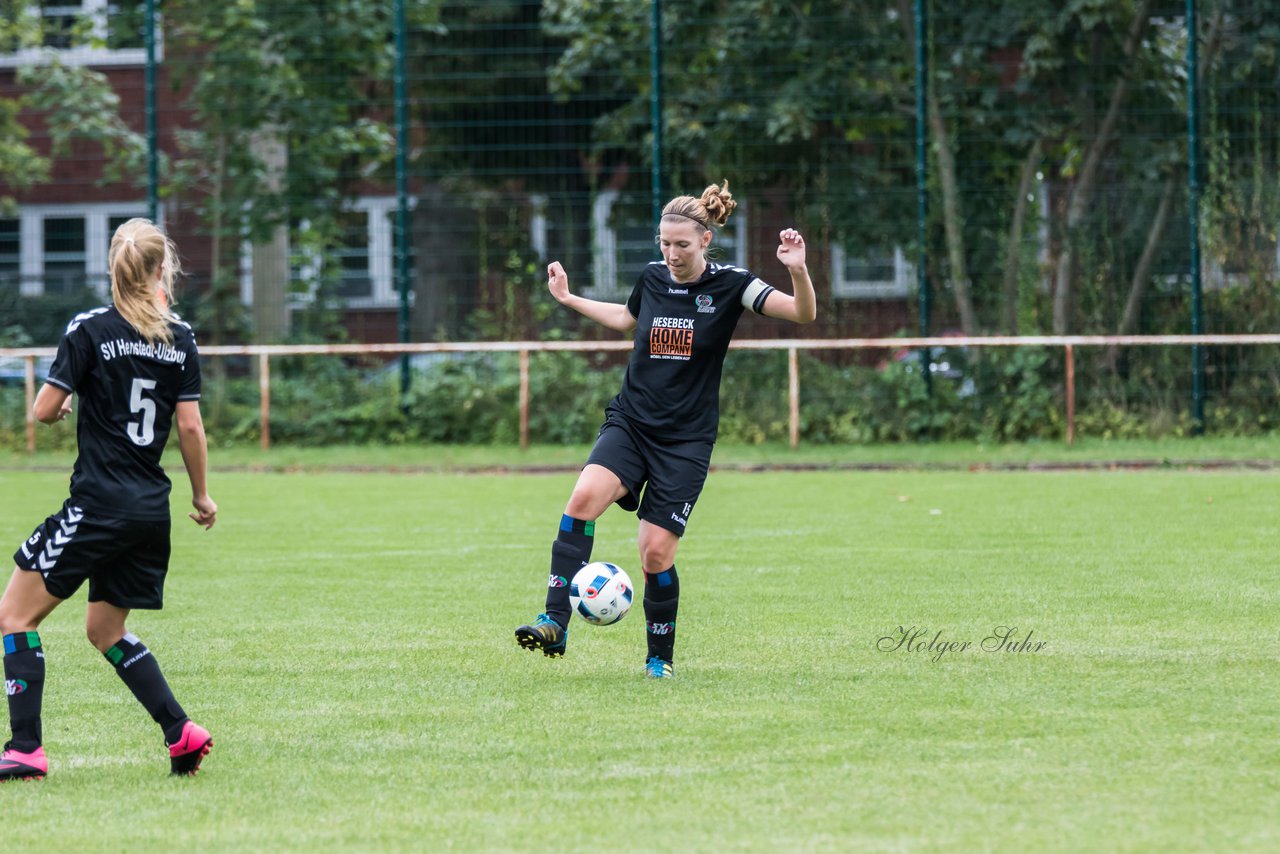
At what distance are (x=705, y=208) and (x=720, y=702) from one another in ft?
6.54

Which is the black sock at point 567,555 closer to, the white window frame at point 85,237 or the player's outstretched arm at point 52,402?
the player's outstretched arm at point 52,402

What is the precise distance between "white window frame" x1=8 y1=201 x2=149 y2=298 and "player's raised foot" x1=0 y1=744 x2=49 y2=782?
1797cm

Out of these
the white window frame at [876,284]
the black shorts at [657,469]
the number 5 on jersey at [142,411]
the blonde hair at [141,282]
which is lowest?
the black shorts at [657,469]

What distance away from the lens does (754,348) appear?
1855 centimetres

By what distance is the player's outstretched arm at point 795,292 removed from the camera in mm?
6488

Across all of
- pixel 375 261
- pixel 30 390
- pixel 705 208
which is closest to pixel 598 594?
pixel 705 208

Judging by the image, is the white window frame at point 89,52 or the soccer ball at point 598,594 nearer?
the soccer ball at point 598,594

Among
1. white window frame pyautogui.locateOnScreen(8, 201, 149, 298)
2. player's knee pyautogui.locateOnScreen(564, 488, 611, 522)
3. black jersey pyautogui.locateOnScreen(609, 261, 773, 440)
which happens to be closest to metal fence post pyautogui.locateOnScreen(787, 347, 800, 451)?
white window frame pyautogui.locateOnScreen(8, 201, 149, 298)

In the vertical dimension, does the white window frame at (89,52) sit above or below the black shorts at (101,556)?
above

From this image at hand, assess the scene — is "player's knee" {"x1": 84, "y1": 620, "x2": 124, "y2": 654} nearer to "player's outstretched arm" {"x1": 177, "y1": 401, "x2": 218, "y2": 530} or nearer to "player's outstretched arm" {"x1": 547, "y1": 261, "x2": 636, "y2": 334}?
"player's outstretched arm" {"x1": 177, "y1": 401, "x2": 218, "y2": 530}

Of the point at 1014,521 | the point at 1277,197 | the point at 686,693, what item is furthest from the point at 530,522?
the point at 1277,197

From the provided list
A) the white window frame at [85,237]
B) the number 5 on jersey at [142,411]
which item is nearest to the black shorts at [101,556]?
the number 5 on jersey at [142,411]

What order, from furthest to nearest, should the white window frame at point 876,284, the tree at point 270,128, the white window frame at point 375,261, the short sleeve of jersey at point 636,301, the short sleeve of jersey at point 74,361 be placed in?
the tree at point 270,128
the white window frame at point 375,261
the white window frame at point 876,284
the short sleeve of jersey at point 636,301
the short sleeve of jersey at point 74,361

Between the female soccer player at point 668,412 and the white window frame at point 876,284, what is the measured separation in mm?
12265
